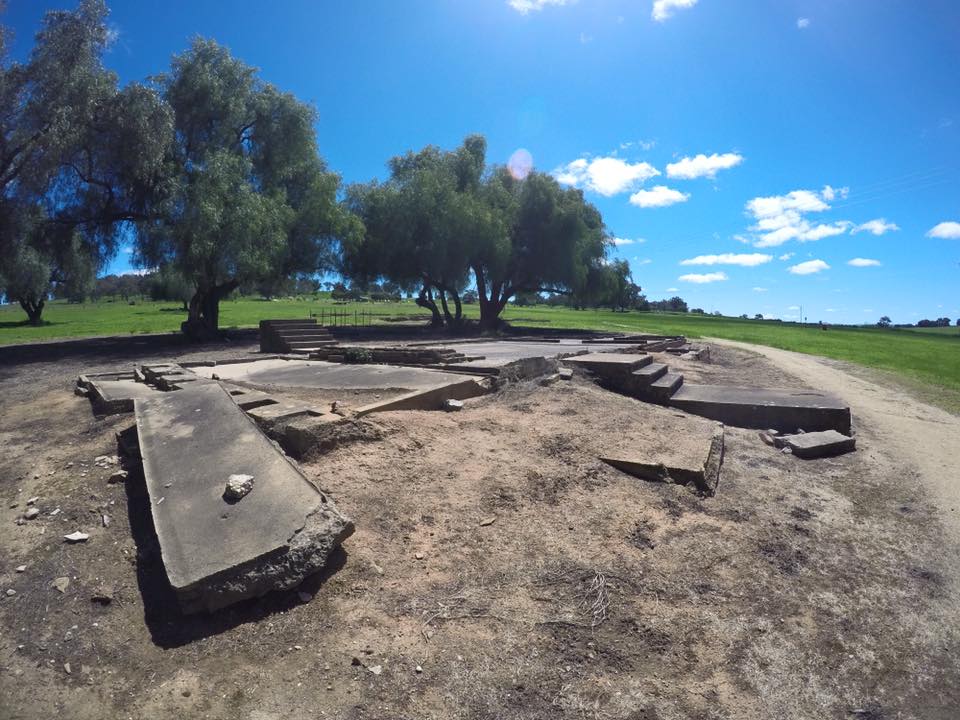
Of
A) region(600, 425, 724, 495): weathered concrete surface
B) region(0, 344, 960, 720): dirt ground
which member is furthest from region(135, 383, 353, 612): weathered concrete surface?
region(600, 425, 724, 495): weathered concrete surface

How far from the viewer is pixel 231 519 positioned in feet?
11.2

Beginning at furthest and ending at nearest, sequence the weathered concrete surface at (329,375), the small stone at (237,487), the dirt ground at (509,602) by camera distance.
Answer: the weathered concrete surface at (329,375)
the small stone at (237,487)
the dirt ground at (509,602)

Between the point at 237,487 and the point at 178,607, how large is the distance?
30.7 inches

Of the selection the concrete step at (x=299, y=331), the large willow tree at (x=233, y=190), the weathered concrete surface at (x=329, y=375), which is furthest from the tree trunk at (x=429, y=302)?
the weathered concrete surface at (x=329, y=375)

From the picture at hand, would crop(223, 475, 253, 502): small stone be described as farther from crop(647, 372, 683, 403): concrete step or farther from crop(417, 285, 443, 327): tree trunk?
crop(417, 285, 443, 327): tree trunk

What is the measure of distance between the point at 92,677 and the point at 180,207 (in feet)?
58.4

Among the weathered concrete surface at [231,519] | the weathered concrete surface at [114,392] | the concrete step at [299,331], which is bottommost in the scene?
the weathered concrete surface at [114,392]

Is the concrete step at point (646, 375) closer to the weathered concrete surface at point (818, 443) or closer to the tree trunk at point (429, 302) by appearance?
the weathered concrete surface at point (818, 443)

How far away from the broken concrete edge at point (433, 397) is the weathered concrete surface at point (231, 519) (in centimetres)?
145

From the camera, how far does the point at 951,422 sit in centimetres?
927

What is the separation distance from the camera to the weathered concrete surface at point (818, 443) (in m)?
6.53

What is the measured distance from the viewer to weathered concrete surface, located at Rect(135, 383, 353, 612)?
2.97m

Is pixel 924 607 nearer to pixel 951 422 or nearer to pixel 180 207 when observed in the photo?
pixel 951 422

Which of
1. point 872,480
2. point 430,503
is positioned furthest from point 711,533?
point 872,480
